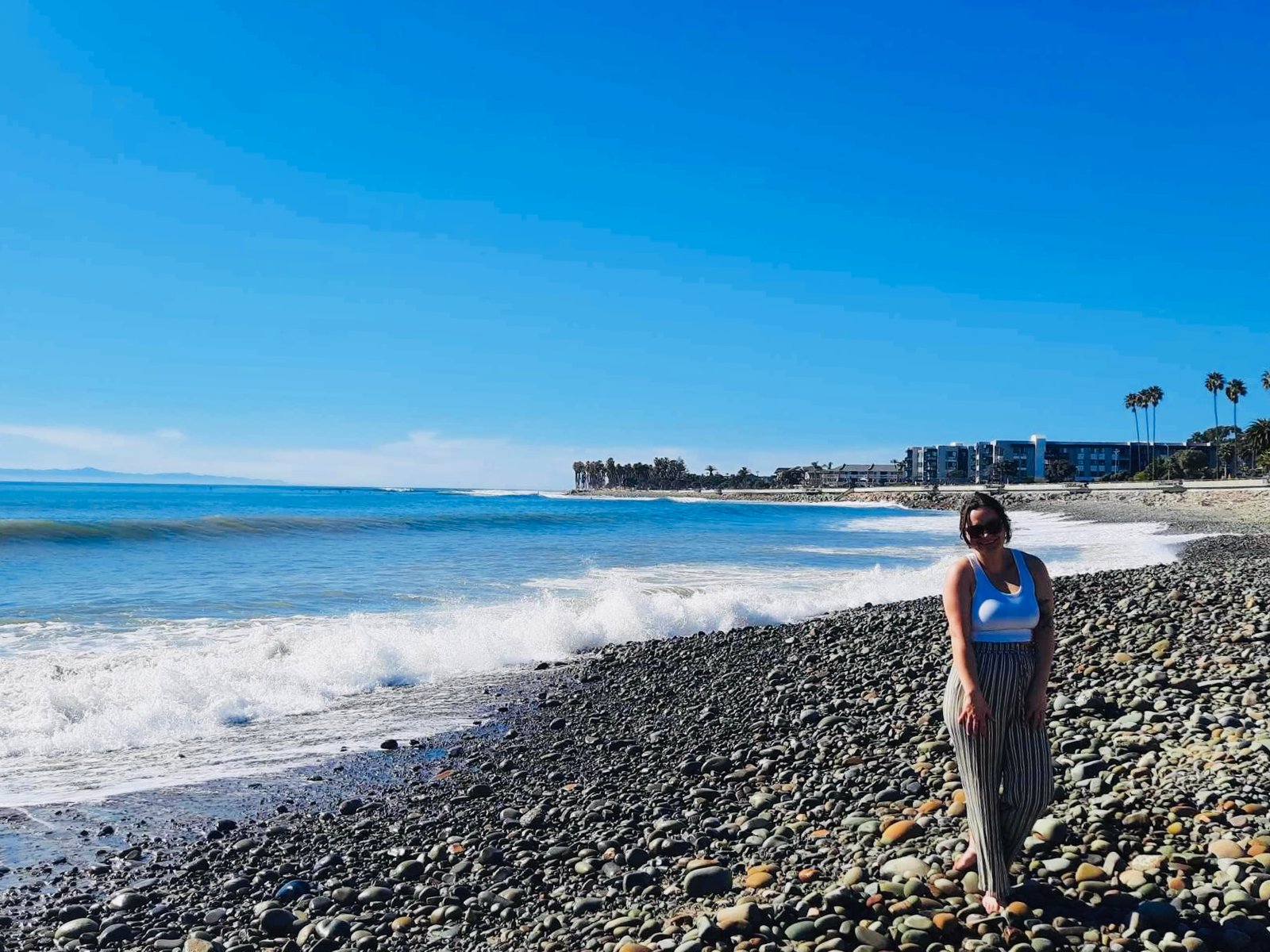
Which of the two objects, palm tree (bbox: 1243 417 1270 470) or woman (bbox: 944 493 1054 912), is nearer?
woman (bbox: 944 493 1054 912)

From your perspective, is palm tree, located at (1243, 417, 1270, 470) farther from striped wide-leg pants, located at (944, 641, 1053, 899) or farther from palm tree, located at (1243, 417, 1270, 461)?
striped wide-leg pants, located at (944, 641, 1053, 899)

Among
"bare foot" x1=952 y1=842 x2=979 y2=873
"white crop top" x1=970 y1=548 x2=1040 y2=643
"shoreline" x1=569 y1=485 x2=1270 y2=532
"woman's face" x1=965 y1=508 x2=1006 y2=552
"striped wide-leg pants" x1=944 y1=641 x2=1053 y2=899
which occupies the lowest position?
"shoreline" x1=569 y1=485 x2=1270 y2=532

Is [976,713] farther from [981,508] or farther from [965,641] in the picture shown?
[981,508]

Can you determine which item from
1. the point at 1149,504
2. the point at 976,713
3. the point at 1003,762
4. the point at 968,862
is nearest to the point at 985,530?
the point at 976,713

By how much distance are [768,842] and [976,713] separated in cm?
201

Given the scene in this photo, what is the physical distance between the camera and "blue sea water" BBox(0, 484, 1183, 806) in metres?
8.88

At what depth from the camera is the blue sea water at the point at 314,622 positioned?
888 cm

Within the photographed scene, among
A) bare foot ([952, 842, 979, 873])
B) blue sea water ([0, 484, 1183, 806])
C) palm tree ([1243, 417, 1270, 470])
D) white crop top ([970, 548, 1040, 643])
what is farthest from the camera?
palm tree ([1243, 417, 1270, 470])

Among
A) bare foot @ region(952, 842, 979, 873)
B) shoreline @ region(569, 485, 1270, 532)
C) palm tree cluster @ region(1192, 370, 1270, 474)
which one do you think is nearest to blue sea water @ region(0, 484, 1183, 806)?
bare foot @ region(952, 842, 979, 873)

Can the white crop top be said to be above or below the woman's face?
below

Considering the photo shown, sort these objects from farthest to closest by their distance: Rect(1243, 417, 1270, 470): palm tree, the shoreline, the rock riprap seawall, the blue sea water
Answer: Rect(1243, 417, 1270, 470): palm tree < the shoreline < the blue sea water < the rock riprap seawall

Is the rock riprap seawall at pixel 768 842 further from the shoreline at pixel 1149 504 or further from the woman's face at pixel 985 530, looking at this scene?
the shoreline at pixel 1149 504

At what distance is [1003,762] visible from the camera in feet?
12.8

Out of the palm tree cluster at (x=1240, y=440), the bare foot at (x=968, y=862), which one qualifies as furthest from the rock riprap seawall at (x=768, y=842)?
the palm tree cluster at (x=1240, y=440)
